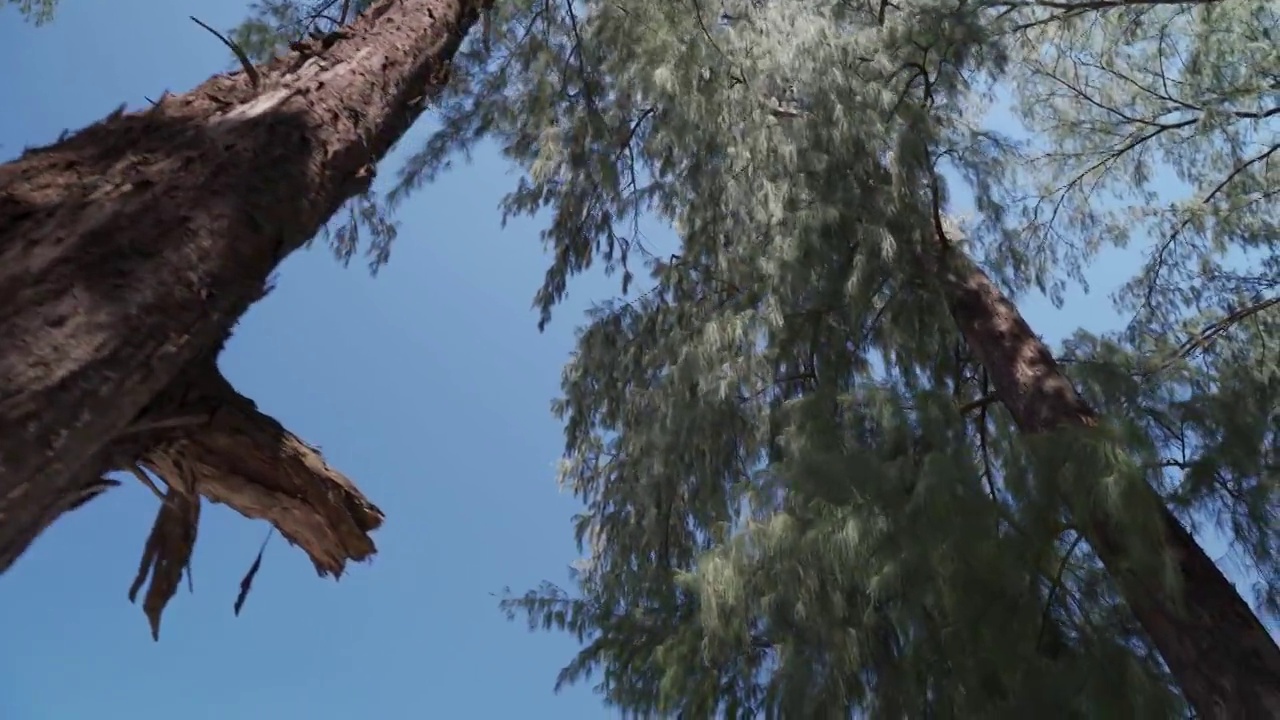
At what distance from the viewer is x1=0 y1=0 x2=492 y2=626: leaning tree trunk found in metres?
1.37

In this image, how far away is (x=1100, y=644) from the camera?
2549 mm

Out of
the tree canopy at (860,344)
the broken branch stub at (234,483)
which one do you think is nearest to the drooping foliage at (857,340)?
the tree canopy at (860,344)

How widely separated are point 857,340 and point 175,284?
305 cm

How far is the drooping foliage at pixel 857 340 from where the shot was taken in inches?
106

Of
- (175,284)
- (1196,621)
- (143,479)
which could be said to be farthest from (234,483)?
(1196,621)

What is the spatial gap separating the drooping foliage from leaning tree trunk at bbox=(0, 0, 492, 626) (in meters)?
1.46

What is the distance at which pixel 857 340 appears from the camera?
4.16 m

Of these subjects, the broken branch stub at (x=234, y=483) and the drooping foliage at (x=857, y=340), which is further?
the drooping foliage at (x=857, y=340)

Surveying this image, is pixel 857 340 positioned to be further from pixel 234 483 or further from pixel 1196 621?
pixel 234 483

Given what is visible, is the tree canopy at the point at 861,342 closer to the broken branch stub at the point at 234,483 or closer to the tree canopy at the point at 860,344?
the tree canopy at the point at 860,344

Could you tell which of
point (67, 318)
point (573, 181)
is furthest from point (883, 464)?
point (573, 181)

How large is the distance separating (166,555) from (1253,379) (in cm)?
385

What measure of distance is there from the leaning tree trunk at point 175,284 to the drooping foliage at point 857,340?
1.46m

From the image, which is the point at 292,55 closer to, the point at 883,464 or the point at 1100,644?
the point at 883,464
